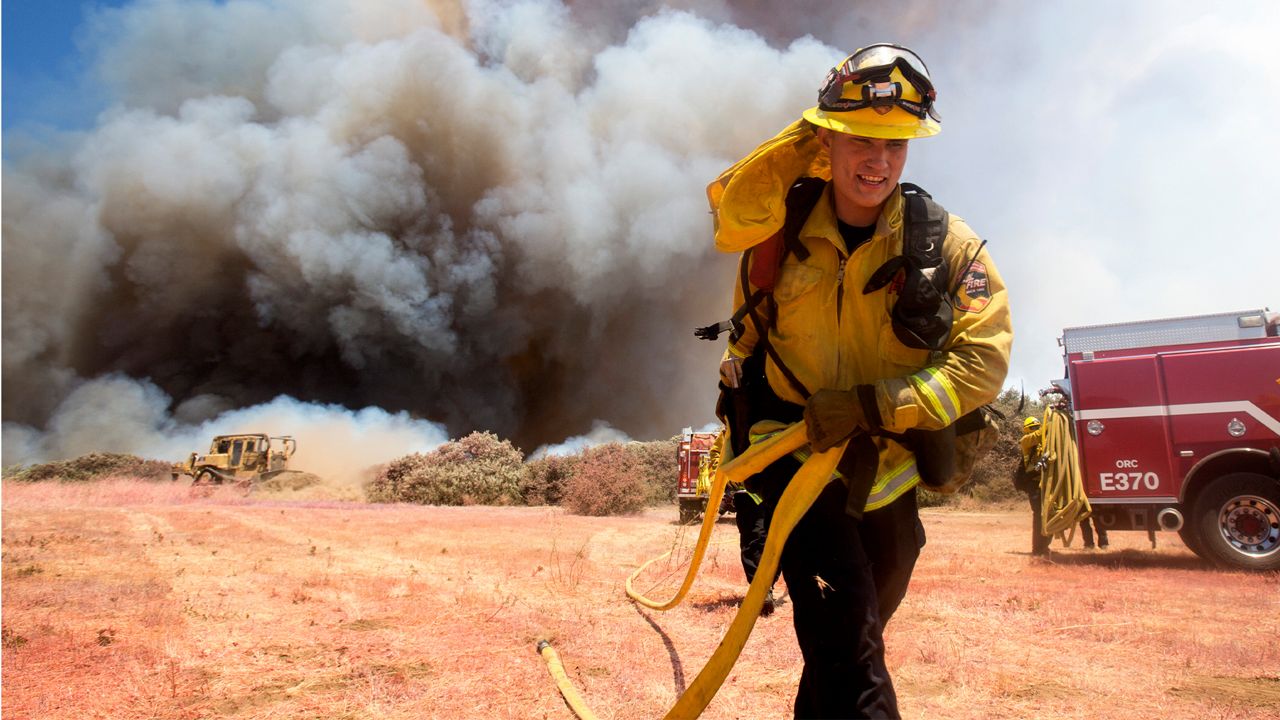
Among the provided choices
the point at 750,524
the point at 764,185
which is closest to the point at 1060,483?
the point at 750,524

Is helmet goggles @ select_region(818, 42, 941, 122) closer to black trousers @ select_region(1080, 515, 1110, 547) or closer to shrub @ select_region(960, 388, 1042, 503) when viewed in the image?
black trousers @ select_region(1080, 515, 1110, 547)

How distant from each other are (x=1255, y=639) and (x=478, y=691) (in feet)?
14.4

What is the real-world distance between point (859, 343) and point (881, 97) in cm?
59

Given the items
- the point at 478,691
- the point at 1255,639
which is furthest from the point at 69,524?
the point at 1255,639

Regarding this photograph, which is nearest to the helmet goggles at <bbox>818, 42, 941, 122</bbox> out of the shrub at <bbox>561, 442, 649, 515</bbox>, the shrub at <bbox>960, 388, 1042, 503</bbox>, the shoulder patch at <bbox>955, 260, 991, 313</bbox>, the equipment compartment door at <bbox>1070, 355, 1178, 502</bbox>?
the shoulder patch at <bbox>955, 260, 991, 313</bbox>

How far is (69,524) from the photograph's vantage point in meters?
9.62

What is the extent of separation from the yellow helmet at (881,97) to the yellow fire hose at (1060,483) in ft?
23.9

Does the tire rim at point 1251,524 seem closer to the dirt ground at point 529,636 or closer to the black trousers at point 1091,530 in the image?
the dirt ground at point 529,636

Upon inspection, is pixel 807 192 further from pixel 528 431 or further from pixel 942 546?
pixel 528 431

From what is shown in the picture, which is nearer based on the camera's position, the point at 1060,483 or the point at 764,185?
the point at 764,185

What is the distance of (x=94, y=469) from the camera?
24.0 m

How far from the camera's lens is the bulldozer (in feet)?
→ 76.0

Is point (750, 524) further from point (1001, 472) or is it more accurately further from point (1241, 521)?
point (1001, 472)

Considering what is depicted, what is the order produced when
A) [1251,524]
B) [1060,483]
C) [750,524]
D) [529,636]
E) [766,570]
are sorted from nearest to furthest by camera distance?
[766,570], [750,524], [529,636], [1251,524], [1060,483]
